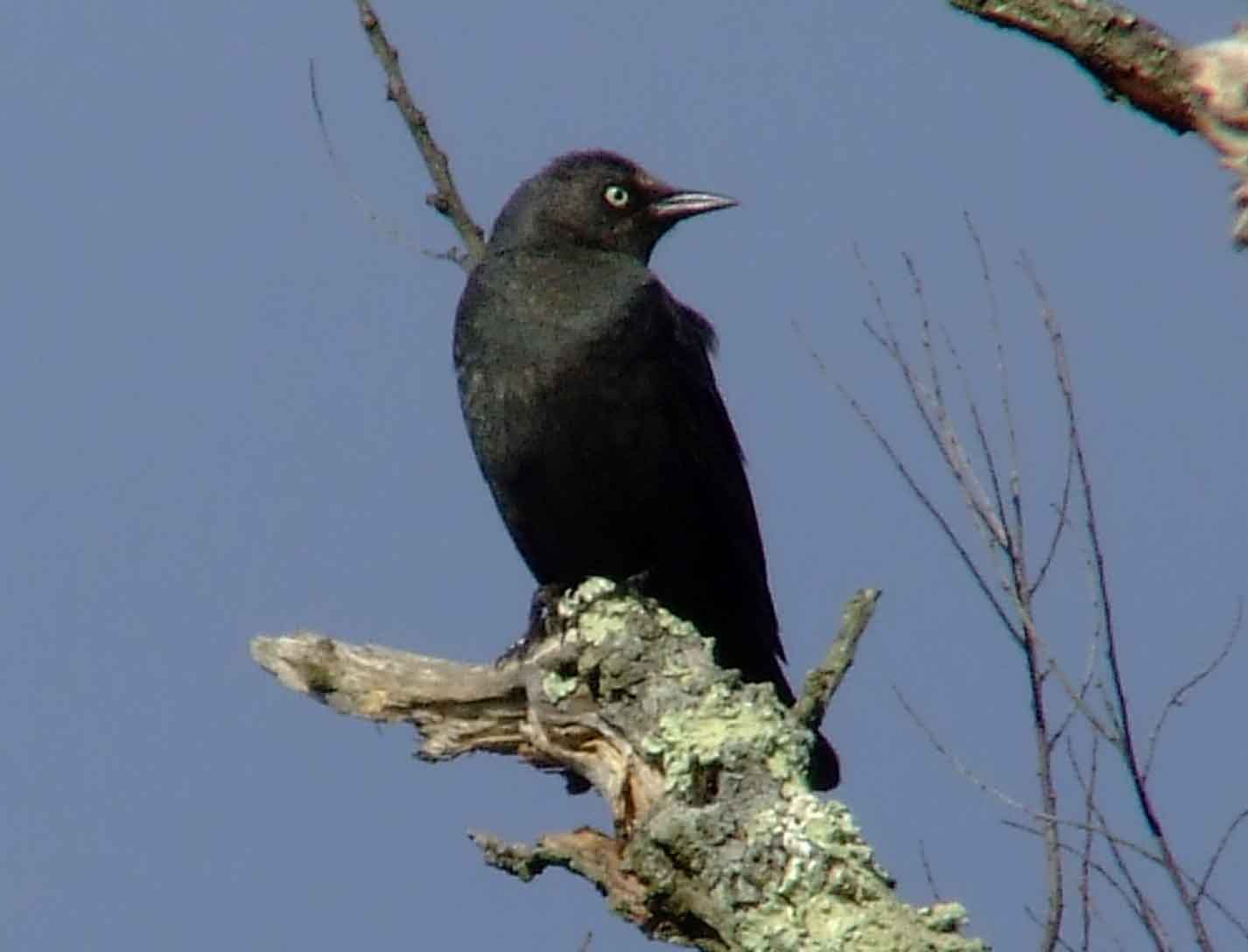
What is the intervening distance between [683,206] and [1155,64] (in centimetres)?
448

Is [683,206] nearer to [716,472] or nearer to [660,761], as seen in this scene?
[716,472]

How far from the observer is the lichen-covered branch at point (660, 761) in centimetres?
289

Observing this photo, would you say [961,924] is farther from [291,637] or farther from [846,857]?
[291,637]

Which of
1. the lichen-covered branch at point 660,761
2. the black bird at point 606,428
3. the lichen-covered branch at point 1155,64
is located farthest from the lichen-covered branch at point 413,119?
the lichen-covered branch at point 1155,64

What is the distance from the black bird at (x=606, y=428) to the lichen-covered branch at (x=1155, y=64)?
3.62 meters

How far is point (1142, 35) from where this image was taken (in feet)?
4.30

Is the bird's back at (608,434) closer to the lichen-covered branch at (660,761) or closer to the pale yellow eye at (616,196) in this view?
the pale yellow eye at (616,196)

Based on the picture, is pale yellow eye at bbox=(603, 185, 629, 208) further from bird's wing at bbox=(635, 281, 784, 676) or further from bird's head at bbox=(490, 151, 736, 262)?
bird's wing at bbox=(635, 281, 784, 676)

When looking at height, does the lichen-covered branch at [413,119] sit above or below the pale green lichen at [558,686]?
above

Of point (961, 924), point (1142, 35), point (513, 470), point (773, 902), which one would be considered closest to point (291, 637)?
point (513, 470)

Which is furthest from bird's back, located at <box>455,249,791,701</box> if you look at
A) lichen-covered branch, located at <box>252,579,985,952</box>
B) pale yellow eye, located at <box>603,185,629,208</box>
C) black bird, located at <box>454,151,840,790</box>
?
lichen-covered branch, located at <box>252,579,985,952</box>

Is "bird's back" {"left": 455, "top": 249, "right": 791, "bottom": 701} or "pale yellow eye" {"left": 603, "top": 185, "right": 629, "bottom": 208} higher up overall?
"pale yellow eye" {"left": 603, "top": 185, "right": 629, "bottom": 208}

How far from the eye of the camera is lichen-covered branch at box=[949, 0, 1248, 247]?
1.09 meters

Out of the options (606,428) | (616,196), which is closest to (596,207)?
(616,196)
